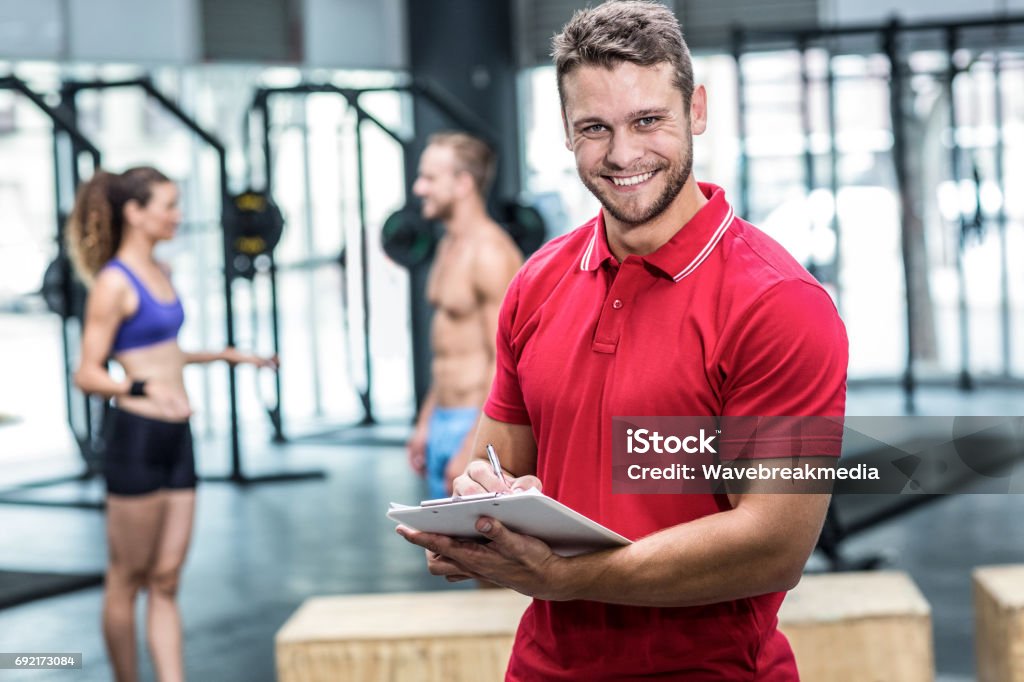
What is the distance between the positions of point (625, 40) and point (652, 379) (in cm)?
37

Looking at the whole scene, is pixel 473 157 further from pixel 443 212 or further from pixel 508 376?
pixel 508 376

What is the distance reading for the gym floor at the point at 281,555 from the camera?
3.89 meters

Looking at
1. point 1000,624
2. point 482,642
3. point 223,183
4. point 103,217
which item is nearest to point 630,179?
point 482,642

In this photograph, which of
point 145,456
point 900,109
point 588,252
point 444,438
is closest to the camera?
point 588,252

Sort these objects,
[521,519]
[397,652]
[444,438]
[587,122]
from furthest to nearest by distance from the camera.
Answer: [444,438] → [397,652] → [587,122] → [521,519]

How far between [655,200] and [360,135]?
242 inches

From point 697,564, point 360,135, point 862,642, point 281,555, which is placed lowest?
point 281,555

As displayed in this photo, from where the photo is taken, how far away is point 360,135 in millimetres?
7379

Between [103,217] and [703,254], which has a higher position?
[103,217]

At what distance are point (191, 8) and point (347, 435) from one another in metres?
2.81

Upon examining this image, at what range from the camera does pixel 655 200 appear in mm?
1424

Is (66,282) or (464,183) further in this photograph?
(66,282)

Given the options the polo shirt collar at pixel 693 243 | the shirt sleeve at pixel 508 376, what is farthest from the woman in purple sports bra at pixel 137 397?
the polo shirt collar at pixel 693 243

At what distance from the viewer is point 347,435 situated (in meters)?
8.12
